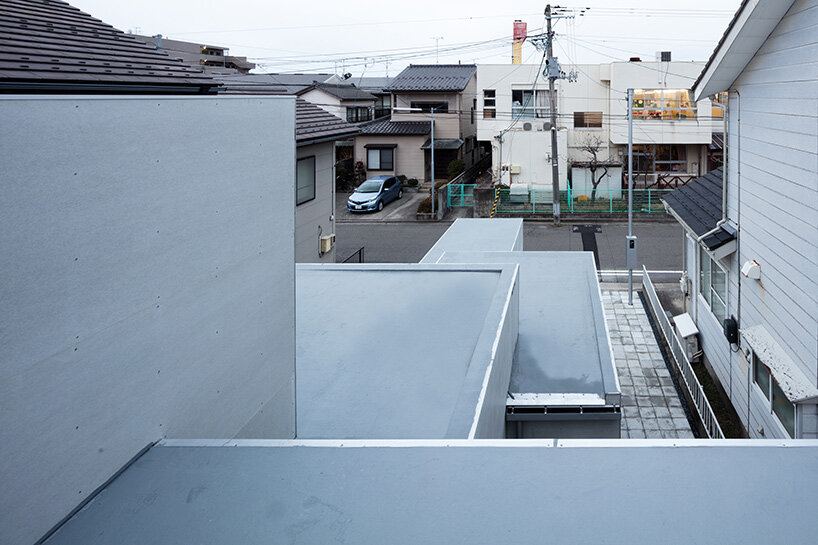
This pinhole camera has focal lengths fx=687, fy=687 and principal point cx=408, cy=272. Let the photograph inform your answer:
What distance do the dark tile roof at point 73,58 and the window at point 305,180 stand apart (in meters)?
6.37

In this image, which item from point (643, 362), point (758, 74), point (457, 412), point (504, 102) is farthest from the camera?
point (504, 102)

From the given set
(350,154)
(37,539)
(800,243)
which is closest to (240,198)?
(37,539)

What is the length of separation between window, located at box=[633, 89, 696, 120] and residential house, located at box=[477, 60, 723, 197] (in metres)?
0.04

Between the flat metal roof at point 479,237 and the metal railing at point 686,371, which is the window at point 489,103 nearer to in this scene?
the flat metal roof at point 479,237

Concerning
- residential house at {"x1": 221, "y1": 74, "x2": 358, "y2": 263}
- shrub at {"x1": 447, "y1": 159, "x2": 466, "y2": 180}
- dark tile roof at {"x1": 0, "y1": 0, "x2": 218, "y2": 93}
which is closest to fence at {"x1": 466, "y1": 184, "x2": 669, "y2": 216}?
shrub at {"x1": 447, "y1": 159, "x2": 466, "y2": 180}

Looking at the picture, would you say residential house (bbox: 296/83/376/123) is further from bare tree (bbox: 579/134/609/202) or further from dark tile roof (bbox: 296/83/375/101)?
bare tree (bbox: 579/134/609/202)

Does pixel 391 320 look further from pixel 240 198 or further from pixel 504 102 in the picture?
pixel 504 102

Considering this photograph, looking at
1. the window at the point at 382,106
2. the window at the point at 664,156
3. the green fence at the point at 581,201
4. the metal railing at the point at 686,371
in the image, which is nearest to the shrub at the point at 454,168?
the green fence at the point at 581,201

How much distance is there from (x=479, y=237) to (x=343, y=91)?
80.8 feet

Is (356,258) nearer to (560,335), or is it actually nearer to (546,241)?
(546,241)

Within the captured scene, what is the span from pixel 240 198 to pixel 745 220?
7.24 metres

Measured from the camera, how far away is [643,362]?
436 inches

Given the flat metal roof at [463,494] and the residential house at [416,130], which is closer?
the flat metal roof at [463,494]

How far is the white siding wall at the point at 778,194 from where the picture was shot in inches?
250
